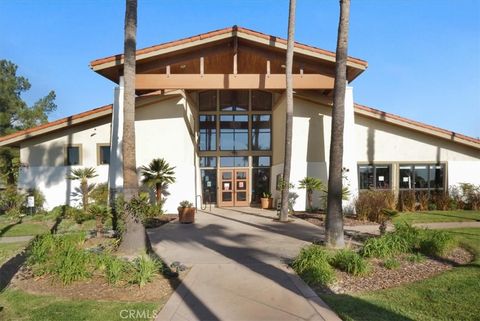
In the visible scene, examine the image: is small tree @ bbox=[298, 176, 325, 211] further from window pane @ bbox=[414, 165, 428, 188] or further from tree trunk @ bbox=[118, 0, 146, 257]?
tree trunk @ bbox=[118, 0, 146, 257]

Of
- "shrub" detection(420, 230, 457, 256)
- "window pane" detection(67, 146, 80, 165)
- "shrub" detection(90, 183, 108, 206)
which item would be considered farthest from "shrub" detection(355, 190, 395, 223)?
"window pane" detection(67, 146, 80, 165)

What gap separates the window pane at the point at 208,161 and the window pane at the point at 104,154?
17.4ft

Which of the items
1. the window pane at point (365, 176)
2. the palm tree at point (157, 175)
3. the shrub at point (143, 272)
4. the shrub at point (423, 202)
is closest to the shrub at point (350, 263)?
the shrub at point (143, 272)

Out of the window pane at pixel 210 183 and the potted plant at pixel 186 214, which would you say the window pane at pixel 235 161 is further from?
the potted plant at pixel 186 214

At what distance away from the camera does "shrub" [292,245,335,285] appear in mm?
6166

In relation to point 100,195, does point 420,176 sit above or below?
above

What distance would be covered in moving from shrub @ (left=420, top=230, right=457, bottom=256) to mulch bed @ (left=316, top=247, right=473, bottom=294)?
0.57 ft

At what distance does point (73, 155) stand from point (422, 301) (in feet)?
55.6

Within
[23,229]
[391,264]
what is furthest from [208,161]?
[391,264]

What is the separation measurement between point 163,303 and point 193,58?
1304cm

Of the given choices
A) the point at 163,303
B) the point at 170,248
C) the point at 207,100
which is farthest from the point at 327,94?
the point at 163,303

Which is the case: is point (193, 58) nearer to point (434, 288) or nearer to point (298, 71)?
point (298, 71)

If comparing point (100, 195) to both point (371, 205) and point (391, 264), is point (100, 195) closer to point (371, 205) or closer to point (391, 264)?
point (371, 205)

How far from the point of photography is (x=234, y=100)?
21.4 metres
